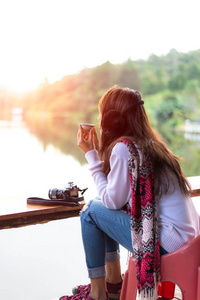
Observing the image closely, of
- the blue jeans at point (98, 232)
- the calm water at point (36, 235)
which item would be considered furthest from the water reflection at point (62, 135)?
the blue jeans at point (98, 232)

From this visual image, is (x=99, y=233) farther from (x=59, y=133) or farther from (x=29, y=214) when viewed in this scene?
(x=59, y=133)

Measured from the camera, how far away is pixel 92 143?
4.79ft

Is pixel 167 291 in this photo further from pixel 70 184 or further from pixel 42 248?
pixel 42 248

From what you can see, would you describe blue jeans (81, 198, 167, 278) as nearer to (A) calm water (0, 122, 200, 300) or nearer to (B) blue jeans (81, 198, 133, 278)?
(B) blue jeans (81, 198, 133, 278)

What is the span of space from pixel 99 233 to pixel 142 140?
1.17 ft

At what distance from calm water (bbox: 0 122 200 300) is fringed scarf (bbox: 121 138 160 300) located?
0.58 m

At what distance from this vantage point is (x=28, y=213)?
5.06ft

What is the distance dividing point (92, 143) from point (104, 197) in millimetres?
255

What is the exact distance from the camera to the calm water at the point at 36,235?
1985 mm

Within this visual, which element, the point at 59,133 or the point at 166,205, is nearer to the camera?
the point at 166,205

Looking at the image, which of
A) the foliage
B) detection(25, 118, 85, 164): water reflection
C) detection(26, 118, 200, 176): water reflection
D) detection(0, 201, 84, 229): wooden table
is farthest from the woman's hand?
detection(25, 118, 85, 164): water reflection

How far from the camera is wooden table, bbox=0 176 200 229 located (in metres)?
1.51

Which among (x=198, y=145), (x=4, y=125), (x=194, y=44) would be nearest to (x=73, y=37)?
(x=4, y=125)

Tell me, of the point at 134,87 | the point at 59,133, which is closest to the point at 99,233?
the point at 134,87
